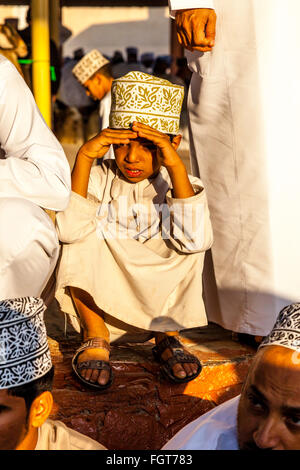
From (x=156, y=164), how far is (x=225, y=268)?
0.61 meters

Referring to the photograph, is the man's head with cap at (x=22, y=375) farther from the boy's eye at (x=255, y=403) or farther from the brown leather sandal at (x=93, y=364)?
the brown leather sandal at (x=93, y=364)

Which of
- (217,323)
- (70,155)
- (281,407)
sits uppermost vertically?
(281,407)

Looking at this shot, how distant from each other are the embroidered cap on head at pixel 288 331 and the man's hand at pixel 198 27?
1681 millimetres

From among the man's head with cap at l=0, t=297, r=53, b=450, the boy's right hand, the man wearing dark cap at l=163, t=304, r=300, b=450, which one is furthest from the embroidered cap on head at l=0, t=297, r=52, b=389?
the boy's right hand

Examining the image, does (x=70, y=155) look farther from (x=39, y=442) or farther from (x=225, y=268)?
(x=39, y=442)

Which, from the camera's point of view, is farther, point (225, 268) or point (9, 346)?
point (225, 268)

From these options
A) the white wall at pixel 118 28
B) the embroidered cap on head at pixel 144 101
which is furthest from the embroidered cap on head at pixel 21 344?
the white wall at pixel 118 28

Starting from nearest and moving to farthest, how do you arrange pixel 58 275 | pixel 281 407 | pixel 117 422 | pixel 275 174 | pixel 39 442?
pixel 281 407
pixel 39 442
pixel 117 422
pixel 58 275
pixel 275 174

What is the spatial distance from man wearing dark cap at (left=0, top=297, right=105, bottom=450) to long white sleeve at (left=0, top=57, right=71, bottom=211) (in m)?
0.80

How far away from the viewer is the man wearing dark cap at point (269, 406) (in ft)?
5.44

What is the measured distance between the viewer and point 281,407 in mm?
1673

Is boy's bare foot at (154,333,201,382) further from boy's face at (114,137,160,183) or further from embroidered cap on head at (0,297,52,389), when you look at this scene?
embroidered cap on head at (0,297,52,389)

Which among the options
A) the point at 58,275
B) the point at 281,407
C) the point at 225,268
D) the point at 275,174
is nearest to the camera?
the point at 281,407

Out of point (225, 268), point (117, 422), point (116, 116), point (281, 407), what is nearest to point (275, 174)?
point (225, 268)
